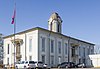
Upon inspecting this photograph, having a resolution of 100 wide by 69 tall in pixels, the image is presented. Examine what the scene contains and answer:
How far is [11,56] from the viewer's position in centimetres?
7062

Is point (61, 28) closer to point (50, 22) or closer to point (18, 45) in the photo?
point (50, 22)

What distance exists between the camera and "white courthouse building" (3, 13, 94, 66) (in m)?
63.1

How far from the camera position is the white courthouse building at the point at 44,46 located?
63062mm

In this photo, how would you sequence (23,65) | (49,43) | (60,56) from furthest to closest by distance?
(60,56)
(49,43)
(23,65)

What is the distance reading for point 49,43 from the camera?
218ft

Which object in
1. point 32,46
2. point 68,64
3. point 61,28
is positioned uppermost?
point 61,28

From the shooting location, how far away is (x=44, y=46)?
64.6m

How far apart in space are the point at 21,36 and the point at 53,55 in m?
9.44

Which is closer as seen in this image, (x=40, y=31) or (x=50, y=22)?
Answer: (x=40, y=31)

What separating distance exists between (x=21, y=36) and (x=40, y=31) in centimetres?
638

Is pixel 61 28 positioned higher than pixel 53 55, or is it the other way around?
pixel 61 28

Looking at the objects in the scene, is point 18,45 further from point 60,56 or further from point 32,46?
point 60,56

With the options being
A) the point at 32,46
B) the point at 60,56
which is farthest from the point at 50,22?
the point at 32,46

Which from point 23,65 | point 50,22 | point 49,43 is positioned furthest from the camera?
point 50,22
